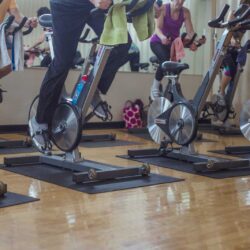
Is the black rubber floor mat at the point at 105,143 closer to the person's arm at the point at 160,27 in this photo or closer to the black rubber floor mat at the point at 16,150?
the black rubber floor mat at the point at 16,150

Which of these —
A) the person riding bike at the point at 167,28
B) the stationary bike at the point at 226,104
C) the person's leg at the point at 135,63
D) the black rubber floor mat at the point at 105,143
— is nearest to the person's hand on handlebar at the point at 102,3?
the black rubber floor mat at the point at 105,143

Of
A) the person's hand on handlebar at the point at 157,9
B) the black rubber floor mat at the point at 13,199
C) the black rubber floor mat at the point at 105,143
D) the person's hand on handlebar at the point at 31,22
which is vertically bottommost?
the black rubber floor mat at the point at 105,143

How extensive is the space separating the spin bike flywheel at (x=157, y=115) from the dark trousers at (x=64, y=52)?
81cm

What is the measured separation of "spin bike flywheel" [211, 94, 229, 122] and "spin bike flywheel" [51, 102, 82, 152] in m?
3.15

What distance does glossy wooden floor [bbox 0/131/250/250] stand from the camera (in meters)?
1.77

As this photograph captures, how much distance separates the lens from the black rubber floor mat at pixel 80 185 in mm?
2688

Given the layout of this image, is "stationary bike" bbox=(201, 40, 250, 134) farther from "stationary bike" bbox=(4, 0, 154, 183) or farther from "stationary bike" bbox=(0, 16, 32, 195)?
"stationary bike" bbox=(4, 0, 154, 183)

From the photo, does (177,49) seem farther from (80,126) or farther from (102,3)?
(102,3)

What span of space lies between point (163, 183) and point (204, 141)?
7.83 feet

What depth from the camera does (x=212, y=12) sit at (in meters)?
6.84

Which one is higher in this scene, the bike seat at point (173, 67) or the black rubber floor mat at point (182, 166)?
the bike seat at point (173, 67)

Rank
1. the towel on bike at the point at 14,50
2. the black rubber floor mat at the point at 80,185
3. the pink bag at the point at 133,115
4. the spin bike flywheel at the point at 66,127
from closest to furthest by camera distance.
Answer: the black rubber floor mat at the point at 80,185 → the spin bike flywheel at the point at 66,127 → the towel on bike at the point at 14,50 → the pink bag at the point at 133,115

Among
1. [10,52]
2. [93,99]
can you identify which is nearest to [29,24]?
[10,52]

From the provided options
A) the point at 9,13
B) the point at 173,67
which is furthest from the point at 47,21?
the point at 173,67
